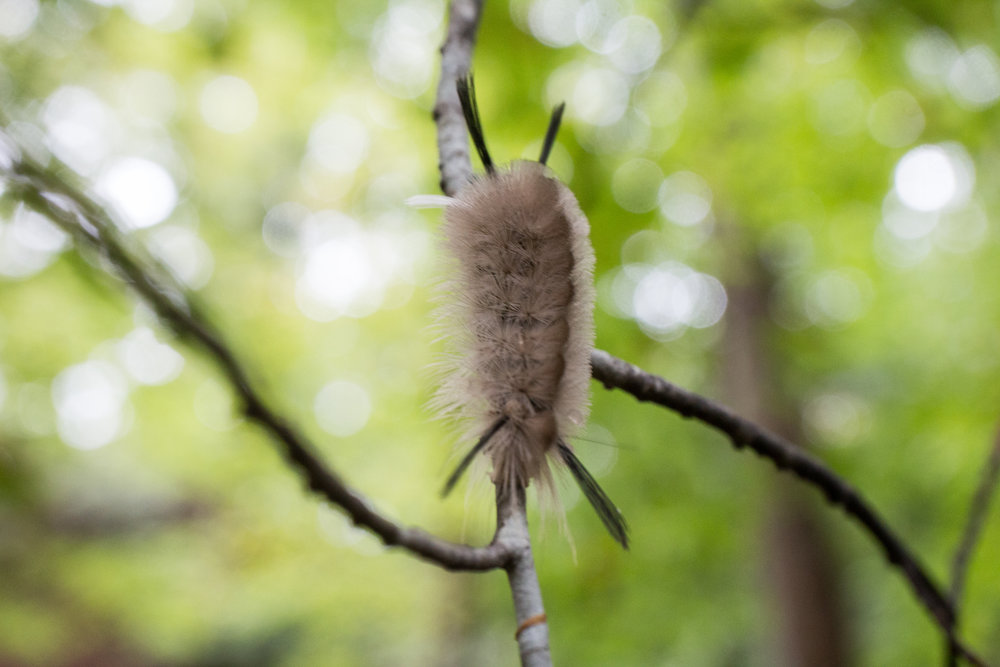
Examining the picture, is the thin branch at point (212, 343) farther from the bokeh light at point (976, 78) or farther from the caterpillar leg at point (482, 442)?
the bokeh light at point (976, 78)

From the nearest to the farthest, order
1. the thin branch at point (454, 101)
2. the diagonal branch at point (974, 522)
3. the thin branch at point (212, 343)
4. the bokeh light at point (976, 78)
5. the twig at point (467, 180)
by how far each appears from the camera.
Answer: the thin branch at point (212, 343) → the twig at point (467, 180) → the thin branch at point (454, 101) → the diagonal branch at point (974, 522) → the bokeh light at point (976, 78)

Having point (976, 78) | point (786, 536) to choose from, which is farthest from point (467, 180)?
point (786, 536)

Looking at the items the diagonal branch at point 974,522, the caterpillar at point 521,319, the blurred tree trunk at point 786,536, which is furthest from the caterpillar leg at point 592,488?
the blurred tree trunk at point 786,536

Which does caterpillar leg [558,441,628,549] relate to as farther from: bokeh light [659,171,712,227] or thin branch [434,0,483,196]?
bokeh light [659,171,712,227]

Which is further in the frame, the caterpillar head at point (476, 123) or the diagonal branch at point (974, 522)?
the diagonal branch at point (974, 522)

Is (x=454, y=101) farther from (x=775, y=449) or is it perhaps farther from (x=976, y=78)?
(x=976, y=78)

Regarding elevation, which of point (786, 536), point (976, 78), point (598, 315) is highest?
point (976, 78)

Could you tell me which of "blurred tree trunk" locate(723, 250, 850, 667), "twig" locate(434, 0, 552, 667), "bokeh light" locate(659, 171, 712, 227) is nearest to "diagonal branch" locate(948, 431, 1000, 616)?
"twig" locate(434, 0, 552, 667)
